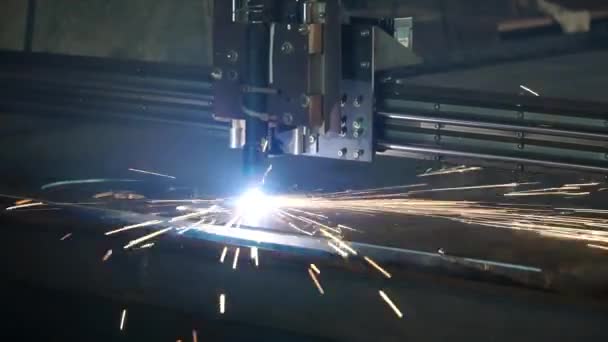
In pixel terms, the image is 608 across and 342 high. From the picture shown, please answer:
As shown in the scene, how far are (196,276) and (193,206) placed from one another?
0.13 meters

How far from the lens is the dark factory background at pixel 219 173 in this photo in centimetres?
137

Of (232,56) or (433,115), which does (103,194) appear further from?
(433,115)

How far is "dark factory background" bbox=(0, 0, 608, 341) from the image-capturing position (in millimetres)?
1371

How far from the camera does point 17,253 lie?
1.77 metres

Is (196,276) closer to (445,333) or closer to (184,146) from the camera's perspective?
(445,333)

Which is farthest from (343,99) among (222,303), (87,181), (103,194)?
(87,181)

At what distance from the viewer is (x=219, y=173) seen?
1.92 m

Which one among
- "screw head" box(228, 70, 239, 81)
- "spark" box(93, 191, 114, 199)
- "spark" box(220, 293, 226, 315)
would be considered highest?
"screw head" box(228, 70, 239, 81)

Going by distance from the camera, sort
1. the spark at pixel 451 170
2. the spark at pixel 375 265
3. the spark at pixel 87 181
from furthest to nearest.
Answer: the spark at pixel 451 170
the spark at pixel 87 181
the spark at pixel 375 265

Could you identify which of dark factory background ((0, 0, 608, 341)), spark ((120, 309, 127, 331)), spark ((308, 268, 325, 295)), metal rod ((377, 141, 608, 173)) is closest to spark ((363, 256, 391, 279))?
dark factory background ((0, 0, 608, 341))

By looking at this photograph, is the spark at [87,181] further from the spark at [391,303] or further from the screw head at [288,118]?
the spark at [391,303]

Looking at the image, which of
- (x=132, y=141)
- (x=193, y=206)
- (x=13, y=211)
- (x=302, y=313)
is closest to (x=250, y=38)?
(x=193, y=206)

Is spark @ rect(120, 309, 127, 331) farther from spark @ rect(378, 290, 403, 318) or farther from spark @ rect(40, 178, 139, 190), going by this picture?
spark @ rect(378, 290, 403, 318)

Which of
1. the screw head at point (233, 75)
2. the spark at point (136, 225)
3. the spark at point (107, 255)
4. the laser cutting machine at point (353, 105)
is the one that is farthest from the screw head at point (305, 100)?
the spark at point (107, 255)
